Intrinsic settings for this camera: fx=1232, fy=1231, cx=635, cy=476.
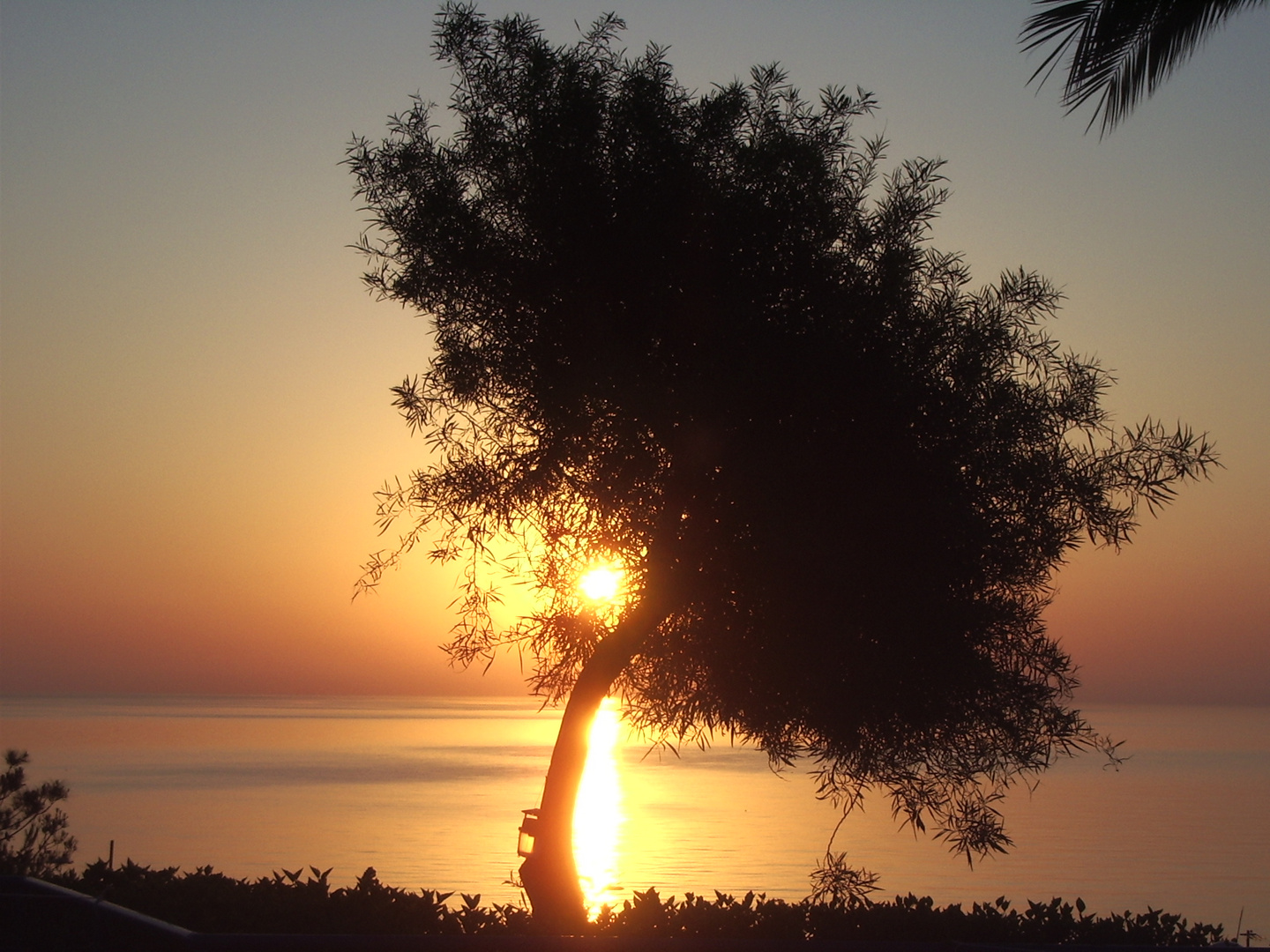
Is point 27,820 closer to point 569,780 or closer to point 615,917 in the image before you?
point 569,780

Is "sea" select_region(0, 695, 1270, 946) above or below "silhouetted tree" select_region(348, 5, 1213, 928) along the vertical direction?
below

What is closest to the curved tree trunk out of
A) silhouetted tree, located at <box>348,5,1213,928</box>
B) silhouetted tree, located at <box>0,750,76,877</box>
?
silhouetted tree, located at <box>348,5,1213,928</box>

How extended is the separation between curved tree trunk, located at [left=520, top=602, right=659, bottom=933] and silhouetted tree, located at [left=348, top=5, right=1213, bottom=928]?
4 centimetres

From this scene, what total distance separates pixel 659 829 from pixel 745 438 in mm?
29041

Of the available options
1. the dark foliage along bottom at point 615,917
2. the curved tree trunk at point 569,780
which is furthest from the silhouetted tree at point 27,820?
the curved tree trunk at point 569,780

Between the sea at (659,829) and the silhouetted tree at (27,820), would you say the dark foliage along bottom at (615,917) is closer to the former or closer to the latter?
the sea at (659,829)

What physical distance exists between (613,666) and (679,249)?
4245mm

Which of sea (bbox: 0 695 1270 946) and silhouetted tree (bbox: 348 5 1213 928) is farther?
sea (bbox: 0 695 1270 946)

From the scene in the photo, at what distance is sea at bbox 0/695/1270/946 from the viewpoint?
1080 inches

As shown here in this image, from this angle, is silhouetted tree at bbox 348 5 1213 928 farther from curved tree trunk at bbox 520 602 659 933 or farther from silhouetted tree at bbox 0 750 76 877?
silhouetted tree at bbox 0 750 76 877

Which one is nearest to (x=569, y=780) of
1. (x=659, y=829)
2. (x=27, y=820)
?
(x=27, y=820)

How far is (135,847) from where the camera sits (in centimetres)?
3117

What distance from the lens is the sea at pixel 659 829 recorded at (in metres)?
27.4

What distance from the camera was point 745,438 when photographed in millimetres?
11164
